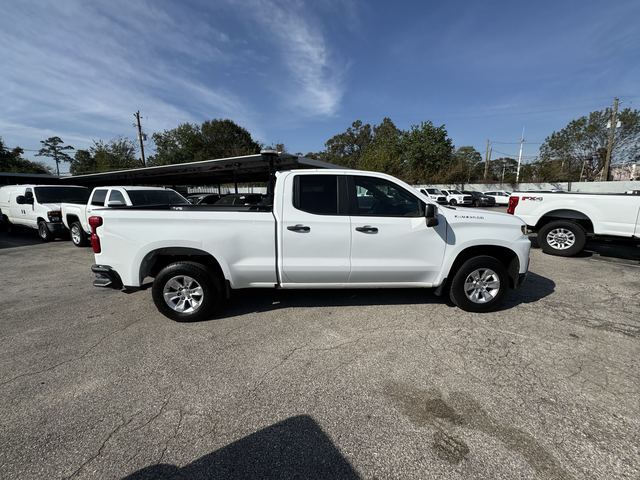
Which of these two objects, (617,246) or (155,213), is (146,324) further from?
(617,246)

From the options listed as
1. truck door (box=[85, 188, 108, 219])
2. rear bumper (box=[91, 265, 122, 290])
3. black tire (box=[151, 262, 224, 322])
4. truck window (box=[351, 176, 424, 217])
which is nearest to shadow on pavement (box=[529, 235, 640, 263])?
truck window (box=[351, 176, 424, 217])

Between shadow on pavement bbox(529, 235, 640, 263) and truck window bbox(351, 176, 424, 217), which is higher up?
truck window bbox(351, 176, 424, 217)

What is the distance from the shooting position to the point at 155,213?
3.39 metres

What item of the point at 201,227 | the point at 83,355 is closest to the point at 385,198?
the point at 201,227

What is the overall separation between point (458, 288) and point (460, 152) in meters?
74.8

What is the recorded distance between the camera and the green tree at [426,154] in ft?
120

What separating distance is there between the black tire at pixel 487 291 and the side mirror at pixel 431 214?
766mm

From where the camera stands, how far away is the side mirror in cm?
344

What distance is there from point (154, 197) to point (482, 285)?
8081 millimetres

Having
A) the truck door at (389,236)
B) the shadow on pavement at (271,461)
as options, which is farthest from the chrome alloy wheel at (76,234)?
the shadow on pavement at (271,461)

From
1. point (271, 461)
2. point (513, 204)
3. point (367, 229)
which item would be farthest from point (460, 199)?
point (271, 461)

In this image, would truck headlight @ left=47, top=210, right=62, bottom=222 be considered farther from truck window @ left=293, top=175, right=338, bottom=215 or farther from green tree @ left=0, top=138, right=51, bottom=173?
green tree @ left=0, top=138, right=51, bottom=173

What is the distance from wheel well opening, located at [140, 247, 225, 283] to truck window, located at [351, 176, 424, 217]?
6.33 feet

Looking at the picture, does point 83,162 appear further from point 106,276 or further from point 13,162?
point 106,276
